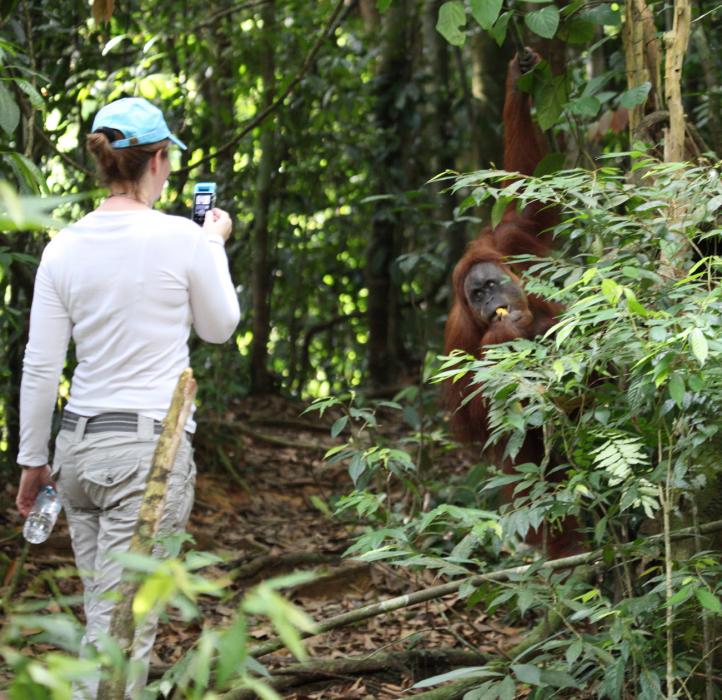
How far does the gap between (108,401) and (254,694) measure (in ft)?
3.36

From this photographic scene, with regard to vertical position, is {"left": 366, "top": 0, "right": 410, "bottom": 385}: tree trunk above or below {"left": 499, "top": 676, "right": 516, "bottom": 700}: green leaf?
above

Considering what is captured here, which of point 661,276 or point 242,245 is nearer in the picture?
point 661,276

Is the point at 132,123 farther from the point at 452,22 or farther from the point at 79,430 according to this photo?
the point at 452,22

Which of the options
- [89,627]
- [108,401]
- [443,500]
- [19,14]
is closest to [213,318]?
[108,401]

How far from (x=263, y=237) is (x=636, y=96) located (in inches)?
171

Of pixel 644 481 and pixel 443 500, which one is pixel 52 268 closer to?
pixel 644 481

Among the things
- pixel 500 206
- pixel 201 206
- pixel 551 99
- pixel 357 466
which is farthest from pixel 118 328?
pixel 551 99

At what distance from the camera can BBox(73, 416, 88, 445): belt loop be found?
279cm

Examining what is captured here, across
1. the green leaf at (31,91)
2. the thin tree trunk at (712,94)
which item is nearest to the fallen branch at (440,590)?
the green leaf at (31,91)

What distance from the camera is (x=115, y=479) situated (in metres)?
2.74

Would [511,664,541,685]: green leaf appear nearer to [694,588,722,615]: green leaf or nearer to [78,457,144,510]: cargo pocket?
[694,588,722,615]: green leaf

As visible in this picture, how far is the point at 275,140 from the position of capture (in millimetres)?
7371

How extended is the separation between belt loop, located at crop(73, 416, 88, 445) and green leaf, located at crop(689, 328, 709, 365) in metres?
1.58

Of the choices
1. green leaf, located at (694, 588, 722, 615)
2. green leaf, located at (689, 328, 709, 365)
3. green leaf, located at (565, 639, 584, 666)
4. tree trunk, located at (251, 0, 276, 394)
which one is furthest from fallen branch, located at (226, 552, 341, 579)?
tree trunk, located at (251, 0, 276, 394)
